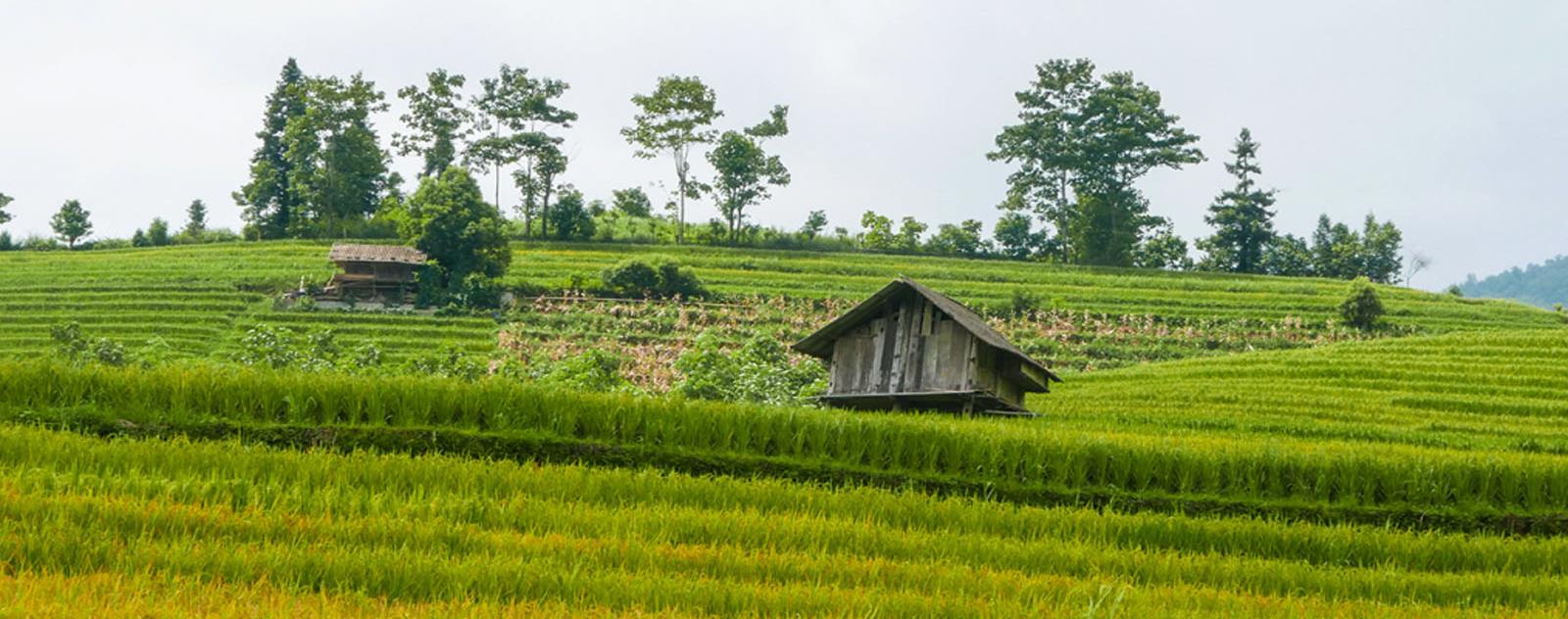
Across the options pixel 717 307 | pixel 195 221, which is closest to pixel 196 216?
pixel 195 221

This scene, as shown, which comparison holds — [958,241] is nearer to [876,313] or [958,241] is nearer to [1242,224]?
[1242,224]

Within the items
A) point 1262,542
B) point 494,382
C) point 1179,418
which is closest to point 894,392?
point 1179,418

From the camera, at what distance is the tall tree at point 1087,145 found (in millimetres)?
93625

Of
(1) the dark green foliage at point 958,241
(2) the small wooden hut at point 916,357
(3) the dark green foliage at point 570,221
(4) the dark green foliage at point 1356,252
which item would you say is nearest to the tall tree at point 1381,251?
(4) the dark green foliage at point 1356,252

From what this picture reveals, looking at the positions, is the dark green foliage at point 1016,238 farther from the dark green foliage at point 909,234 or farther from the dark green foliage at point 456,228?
the dark green foliage at point 456,228

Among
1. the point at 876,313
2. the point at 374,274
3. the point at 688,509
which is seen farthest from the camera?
the point at 374,274

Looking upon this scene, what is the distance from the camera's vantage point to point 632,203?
97.4m

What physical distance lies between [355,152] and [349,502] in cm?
8204

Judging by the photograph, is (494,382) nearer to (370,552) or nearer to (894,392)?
(370,552)

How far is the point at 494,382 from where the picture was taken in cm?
1401

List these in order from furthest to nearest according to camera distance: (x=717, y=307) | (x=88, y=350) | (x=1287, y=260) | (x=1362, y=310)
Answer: (x=1287, y=260), (x=1362, y=310), (x=717, y=307), (x=88, y=350)

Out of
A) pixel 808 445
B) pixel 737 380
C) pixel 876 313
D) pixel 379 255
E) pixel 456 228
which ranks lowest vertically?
pixel 737 380

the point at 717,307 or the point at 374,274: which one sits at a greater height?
the point at 374,274

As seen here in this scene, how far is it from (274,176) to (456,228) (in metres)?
34.5
